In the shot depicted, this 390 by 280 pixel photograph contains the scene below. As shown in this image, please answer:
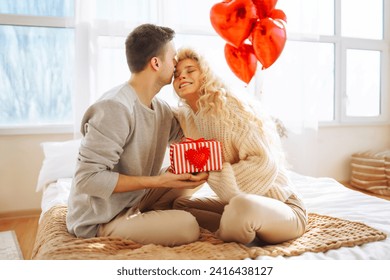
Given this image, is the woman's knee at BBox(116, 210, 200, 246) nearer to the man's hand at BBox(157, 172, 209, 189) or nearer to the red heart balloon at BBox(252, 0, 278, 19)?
the man's hand at BBox(157, 172, 209, 189)

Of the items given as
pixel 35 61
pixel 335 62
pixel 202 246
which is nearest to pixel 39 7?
pixel 35 61

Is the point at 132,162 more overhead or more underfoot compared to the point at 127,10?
more underfoot

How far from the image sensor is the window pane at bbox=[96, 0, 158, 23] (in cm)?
252

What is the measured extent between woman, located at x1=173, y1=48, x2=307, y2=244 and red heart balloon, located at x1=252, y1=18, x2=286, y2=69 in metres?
1.13

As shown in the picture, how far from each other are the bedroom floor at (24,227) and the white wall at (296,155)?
0.05m

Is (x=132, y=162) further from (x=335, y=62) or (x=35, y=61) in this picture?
(x=335, y=62)

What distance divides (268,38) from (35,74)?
1.54 m

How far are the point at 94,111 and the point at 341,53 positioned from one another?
286cm

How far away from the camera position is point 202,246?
42.1 inches

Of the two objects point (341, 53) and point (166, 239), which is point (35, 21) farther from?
point (341, 53)

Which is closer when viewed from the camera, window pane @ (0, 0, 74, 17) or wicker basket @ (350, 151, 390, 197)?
window pane @ (0, 0, 74, 17)

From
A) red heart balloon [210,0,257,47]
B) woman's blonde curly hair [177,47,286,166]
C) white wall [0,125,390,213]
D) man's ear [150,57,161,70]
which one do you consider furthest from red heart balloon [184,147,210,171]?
white wall [0,125,390,213]

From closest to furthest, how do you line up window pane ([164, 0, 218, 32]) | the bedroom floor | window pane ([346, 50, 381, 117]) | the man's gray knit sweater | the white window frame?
the man's gray knit sweater
the bedroom floor
window pane ([164, 0, 218, 32])
the white window frame
window pane ([346, 50, 381, 117])
